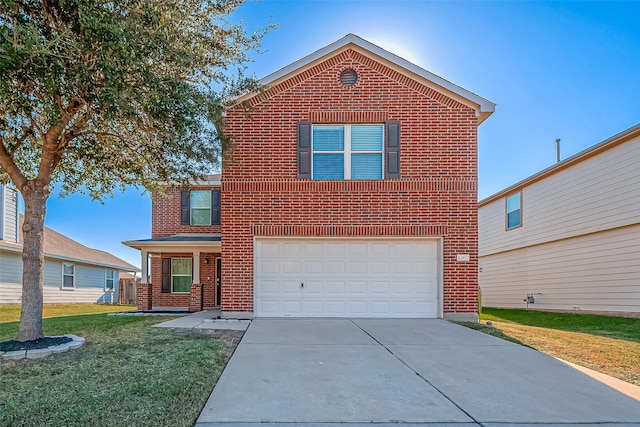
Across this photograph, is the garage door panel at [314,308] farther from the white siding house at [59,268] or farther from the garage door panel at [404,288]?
the white siding house at [59,268]

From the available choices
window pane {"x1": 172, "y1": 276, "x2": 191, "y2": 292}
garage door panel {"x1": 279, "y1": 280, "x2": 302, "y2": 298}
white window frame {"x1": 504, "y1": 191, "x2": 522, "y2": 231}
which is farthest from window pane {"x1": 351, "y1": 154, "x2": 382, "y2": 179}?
white window frame {"x1": 504, "y1": 191, "x2": 522, "y2": 231}

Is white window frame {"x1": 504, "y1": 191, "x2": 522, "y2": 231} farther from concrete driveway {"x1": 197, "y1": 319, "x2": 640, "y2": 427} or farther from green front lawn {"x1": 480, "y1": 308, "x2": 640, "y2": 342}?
concrete driveway {"x1": 197, "y1": 319, "x2": 640, "y2": 427}

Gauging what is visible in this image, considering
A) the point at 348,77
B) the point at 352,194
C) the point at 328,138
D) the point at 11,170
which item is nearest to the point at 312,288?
the point at 352,194

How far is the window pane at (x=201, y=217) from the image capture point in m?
14.3

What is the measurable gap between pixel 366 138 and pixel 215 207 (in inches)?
279

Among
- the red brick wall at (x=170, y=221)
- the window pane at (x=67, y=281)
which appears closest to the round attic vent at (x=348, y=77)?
the red brick wall at (x=170, y=221)

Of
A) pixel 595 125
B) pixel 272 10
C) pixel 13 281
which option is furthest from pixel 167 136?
pixel 595 125

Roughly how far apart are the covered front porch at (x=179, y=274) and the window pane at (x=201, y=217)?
686mm

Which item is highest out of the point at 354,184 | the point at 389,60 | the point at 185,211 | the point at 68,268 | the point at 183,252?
the point at 389,60

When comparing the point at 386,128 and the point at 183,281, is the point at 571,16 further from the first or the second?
the point at 183,281

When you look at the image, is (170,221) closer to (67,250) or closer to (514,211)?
(67,250)

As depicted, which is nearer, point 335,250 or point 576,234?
point 335,250

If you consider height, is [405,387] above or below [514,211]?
below

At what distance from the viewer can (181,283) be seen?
1375 centimetres
